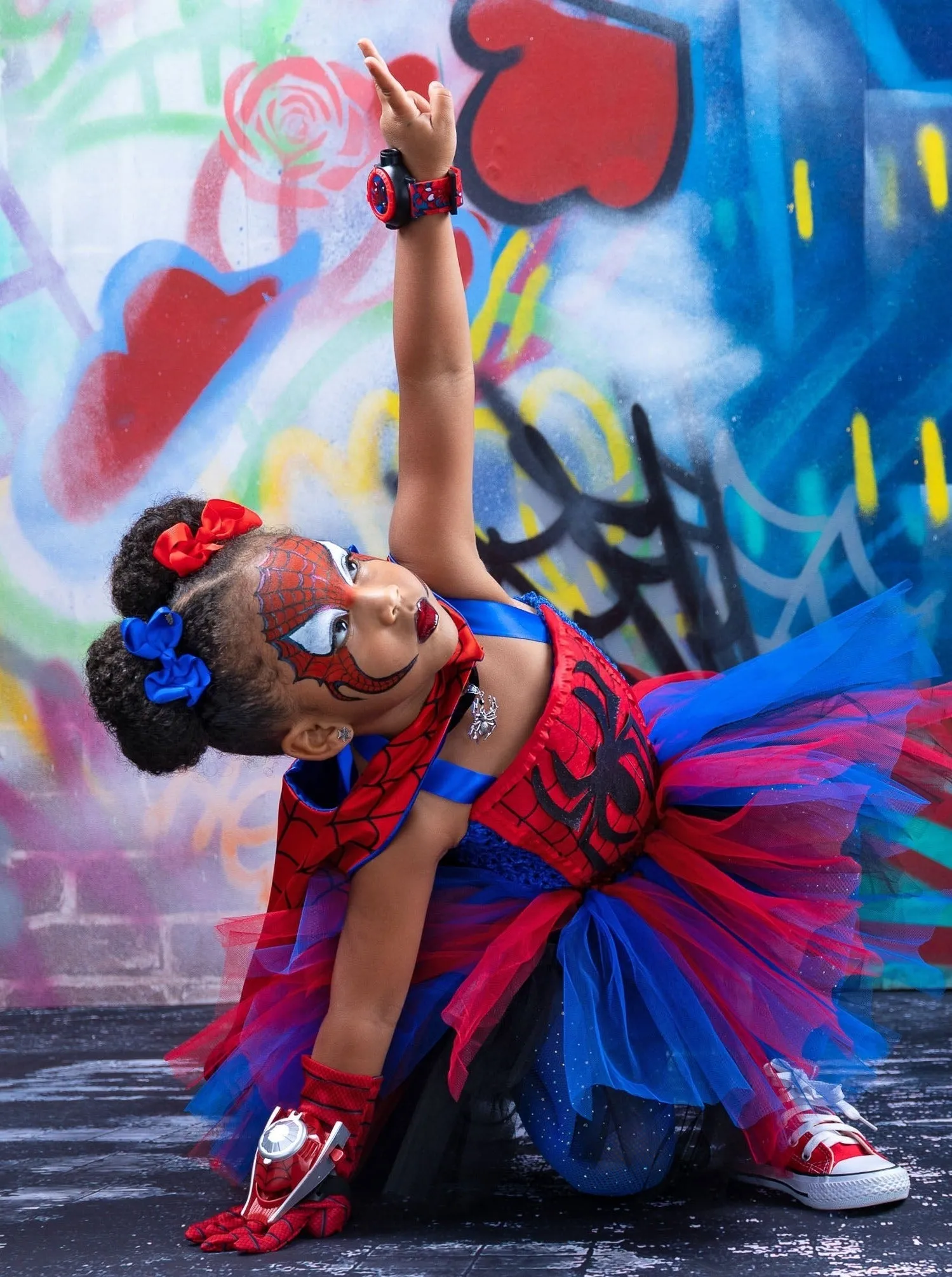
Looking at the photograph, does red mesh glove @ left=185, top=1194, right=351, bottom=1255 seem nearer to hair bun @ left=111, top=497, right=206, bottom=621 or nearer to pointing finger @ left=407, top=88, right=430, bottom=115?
hair bun @ left=111, top=497, right=206, bottom=621

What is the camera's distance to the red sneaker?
1.22m

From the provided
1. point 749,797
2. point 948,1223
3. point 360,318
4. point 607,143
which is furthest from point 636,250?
point 948,1223

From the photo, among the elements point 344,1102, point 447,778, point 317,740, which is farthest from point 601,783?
point 344,1102

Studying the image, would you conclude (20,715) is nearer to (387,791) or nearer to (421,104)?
(387,791)

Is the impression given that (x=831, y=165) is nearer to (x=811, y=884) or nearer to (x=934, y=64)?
(x=934, y=64)

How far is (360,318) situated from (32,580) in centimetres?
74

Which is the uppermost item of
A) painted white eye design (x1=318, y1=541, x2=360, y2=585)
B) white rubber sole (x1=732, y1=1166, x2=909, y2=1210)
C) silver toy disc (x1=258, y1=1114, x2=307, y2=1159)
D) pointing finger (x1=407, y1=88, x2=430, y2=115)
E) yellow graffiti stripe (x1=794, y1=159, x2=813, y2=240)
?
yellow graffiti stripe (x1=794, y1=159, x2=813, y2=240)

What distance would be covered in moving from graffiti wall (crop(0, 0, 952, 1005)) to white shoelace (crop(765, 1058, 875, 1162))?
80cm

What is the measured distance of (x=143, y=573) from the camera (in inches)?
47.4

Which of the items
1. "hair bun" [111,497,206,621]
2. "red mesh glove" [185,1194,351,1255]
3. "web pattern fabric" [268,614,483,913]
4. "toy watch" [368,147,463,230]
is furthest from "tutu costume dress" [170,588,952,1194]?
"toy watch" [368,147,463,230]

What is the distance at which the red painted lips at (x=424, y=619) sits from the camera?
1.19m

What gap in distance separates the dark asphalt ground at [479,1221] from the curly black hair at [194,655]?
45 cm

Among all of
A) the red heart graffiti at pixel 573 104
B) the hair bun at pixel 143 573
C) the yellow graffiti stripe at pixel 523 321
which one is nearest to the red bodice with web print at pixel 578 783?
the hair bun at pixel 143 573

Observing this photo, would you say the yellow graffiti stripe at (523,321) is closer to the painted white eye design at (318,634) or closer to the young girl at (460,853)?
the young girl at (460,853)
